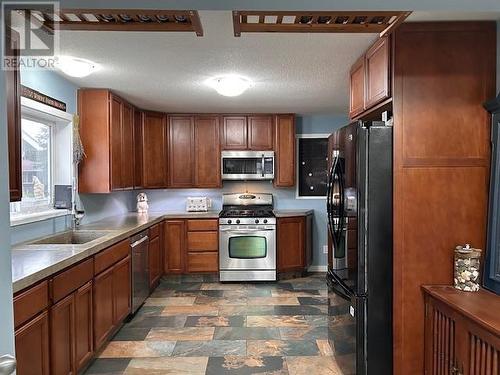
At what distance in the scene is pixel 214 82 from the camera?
11.4 feet

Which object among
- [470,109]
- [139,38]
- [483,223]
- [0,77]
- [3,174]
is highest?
[139,38]

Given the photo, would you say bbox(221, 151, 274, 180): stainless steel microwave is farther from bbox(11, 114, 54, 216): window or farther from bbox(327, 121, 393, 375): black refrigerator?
bbox(327, 121, 393, 375): black refrigerator

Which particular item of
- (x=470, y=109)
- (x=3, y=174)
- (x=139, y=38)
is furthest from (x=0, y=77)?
(x=470, y=109)

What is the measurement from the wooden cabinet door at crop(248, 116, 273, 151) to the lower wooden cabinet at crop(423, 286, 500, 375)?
11.4ft

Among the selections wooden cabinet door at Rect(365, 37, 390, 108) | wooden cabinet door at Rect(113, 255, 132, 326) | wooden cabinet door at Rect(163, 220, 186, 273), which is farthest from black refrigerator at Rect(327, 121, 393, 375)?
wooden cabinet door at Rect(163, 220, 186, 273)

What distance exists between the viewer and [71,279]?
2312 mm

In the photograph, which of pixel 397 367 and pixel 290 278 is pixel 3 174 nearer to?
pixel 397 367

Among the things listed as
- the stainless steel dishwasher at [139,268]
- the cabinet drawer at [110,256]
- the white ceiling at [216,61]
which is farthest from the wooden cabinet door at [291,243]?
the cabinet drawer at [110,256]

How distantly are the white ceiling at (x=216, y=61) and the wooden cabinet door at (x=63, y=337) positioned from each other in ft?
5.48

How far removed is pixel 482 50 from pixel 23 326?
2.88 m

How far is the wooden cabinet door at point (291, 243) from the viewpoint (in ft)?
16.7

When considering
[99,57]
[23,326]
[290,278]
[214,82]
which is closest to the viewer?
[23,326]

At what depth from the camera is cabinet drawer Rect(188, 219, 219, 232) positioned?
5082mm

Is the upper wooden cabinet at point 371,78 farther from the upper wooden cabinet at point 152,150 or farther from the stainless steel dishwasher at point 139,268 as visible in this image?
the upper wooden cabinet at point 152,150
